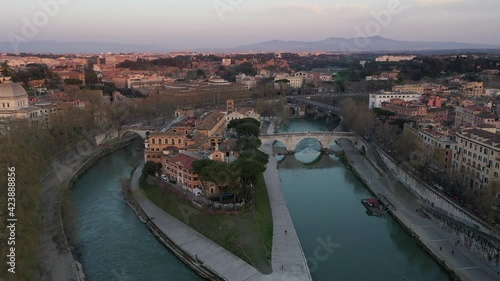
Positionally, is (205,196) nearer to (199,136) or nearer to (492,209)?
(199,136)

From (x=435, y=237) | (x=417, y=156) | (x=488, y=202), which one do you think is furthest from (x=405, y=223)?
(x=417, y=156)

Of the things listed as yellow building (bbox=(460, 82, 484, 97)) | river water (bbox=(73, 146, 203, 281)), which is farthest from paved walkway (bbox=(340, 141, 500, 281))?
yellow building (bbox=(460, 82, 484, 97))

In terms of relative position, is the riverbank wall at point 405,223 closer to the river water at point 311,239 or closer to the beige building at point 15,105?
the river water at point 311,239

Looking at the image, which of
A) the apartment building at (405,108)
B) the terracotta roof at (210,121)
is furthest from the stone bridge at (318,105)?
the terracotta roof at (210,121)

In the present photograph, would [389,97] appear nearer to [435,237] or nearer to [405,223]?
[405,223]

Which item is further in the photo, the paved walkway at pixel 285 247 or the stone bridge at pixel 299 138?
the stone bridge at pixel 299 138

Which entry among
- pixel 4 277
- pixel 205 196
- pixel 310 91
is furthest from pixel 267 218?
pixel 310 91
